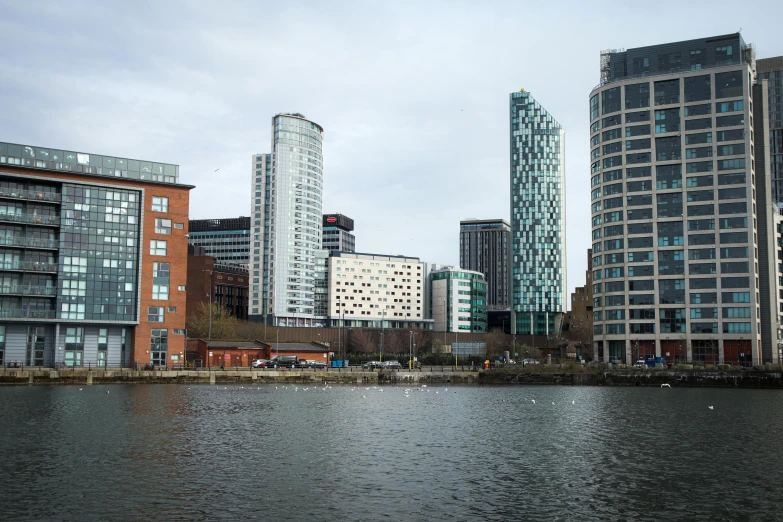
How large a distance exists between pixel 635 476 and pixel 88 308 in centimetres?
9463

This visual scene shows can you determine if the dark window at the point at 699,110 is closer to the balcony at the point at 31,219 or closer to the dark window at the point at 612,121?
the dark window at the point at 612,121

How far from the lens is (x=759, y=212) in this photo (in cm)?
15175

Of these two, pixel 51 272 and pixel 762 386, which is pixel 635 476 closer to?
pixel 762 386

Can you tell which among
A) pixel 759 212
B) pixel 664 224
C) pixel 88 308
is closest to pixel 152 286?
pixel 88 308

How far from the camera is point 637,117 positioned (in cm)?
15738

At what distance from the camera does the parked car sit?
126250mm

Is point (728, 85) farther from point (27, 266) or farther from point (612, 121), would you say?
point (27, 266)

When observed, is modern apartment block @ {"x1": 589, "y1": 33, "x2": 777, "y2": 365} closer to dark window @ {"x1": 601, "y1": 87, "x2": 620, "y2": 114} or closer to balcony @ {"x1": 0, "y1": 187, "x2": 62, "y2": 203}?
dark window @ {"x1": 601, "y1": 87, "x2": 620, "y2": 114}

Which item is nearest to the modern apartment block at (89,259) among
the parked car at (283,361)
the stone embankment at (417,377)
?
the stone embankment at (417,377)

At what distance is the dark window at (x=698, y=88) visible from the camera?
497 feet

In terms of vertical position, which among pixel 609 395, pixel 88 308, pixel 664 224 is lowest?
pixel 609 395

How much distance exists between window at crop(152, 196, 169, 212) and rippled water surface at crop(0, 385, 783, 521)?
50.5 metres

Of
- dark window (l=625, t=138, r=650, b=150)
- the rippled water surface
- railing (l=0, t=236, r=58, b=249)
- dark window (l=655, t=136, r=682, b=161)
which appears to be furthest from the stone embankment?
dark window (l=625, t=138, r=650, b=150)

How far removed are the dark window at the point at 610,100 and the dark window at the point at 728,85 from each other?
19.4 metres
